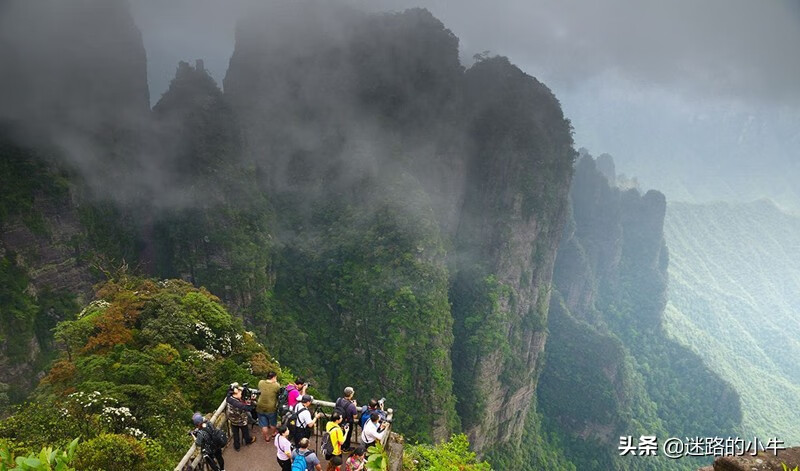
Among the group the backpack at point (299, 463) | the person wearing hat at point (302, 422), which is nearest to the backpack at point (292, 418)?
the person wearing hat at point (302, 422)

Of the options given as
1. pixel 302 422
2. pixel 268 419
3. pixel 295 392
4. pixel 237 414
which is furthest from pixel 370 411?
pixel 237 414

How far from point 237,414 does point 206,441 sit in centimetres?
145

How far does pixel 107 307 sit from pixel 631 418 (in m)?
68.1

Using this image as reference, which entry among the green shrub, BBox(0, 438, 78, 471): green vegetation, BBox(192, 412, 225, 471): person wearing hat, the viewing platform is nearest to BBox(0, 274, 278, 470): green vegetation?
the green shrub

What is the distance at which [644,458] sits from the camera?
6353cm

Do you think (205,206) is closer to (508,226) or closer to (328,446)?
(508,226)

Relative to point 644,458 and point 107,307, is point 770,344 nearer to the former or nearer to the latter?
point 644,458

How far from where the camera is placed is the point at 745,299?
147500mm

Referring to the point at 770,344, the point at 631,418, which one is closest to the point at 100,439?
the point at 631,418

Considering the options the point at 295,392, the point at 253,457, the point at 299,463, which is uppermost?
the point at 295,392

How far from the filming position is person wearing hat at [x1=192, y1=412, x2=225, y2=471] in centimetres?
991

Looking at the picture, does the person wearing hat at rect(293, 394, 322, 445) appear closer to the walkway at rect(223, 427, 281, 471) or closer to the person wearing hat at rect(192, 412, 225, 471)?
the walkway at rect(223, 427, 281, 471)

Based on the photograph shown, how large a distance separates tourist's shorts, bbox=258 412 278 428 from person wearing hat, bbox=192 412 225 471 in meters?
1.79

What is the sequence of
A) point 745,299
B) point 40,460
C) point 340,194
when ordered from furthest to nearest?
point 745,299 < point 340,194 < point 40,460
